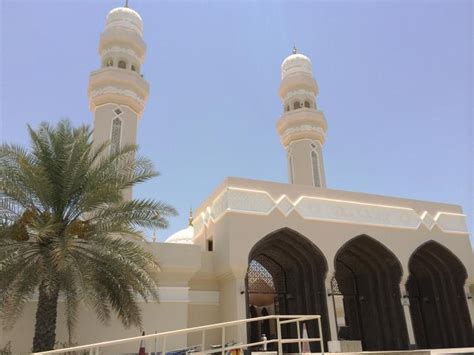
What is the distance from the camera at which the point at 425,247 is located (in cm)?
1780

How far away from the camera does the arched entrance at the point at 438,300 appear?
1717cm

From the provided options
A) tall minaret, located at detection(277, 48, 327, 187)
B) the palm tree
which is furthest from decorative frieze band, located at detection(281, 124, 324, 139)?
the palm tree

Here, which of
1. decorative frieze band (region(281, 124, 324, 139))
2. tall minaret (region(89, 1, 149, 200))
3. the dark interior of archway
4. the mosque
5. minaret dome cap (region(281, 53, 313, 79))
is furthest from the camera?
minaret dome cap (region(281, 53, 313, 79))

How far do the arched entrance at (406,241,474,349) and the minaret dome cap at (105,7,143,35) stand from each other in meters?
16.3

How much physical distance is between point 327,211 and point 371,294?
408 centimetres

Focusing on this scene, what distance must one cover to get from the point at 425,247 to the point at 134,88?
553 inches

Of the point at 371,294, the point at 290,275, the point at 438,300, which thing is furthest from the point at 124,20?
the point at 438,300

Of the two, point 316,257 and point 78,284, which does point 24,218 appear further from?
point 316,257

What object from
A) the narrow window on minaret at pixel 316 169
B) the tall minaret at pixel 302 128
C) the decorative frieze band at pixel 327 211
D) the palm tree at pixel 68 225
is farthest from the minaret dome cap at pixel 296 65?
the palm tree at pixel 68 225

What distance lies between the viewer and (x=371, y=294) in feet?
56.4

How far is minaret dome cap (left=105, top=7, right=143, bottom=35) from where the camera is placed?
20047 millimetres

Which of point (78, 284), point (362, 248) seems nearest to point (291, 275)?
point (362, 248)

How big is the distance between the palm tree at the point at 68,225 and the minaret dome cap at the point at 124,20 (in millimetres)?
10603

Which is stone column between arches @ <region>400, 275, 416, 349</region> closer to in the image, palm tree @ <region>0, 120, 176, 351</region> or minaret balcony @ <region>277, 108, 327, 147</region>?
minaret balcony @ <region>277, 108, 327, 147</region>
